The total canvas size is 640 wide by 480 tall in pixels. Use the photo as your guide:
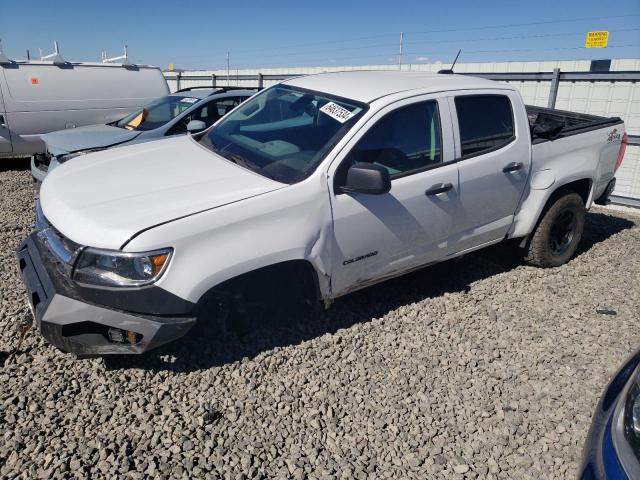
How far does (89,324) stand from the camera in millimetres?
2643

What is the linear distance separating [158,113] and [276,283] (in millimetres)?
5393

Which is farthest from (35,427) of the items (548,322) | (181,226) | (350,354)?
(548,322)

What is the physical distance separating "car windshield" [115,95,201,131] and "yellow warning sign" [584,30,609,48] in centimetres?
737

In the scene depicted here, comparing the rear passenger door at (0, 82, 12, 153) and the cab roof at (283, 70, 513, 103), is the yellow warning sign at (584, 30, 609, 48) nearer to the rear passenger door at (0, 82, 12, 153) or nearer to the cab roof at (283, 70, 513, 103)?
the cab roof at (283, 70, 513, 103)

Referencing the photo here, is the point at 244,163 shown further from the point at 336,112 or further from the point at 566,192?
the point at 566,192

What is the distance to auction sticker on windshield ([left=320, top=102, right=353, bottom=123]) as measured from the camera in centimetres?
339

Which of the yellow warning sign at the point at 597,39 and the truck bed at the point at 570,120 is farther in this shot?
the yellow warning sign at the point at 597,39

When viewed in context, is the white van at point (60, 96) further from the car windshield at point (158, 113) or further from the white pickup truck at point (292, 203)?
the white pickup truck at point (292, 203)

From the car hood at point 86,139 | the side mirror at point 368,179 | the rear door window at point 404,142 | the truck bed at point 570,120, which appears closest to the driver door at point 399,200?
the rear door window at point 404,142

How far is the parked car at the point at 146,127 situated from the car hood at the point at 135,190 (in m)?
2.39

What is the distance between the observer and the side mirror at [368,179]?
2994 millimetres

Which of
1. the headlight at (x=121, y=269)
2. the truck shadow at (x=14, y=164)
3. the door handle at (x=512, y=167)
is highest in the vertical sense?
the door handle at (x=512, y=167)

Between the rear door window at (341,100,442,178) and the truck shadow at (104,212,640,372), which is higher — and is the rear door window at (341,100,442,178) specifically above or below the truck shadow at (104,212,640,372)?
above

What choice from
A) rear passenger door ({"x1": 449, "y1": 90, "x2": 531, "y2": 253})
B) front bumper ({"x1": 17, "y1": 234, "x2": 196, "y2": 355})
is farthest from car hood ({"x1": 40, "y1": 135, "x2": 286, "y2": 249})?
rear passenger door ({"x1": 449, "y1": 90, "x2": 531, "y2": 253})
